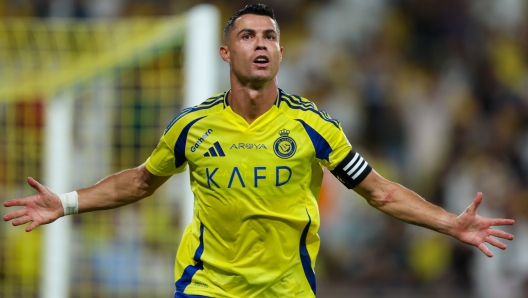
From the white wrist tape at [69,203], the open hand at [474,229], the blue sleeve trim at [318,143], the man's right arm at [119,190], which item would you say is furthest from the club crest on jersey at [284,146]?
the white wrist tape at [69,203]

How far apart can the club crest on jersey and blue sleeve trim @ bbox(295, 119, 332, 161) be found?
0.11 m

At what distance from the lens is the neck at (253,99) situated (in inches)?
207

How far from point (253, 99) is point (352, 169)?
0.70 m

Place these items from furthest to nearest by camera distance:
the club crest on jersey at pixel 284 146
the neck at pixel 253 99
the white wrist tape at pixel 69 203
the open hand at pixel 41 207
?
1. the white wrist tape at pixel 69 203
2. the open hand at pixel 41 207
3. the neck at pixel 253 99
4. the club crest on jersey at pixel 284 146

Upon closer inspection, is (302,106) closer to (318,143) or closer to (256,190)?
(318,143)

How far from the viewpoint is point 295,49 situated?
1295 cm

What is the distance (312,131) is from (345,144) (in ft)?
0.68

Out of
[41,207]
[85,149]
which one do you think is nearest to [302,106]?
[41,207]

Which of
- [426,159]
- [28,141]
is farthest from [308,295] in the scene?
[426,159]

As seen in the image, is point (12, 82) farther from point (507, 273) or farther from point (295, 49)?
point (507, 273)

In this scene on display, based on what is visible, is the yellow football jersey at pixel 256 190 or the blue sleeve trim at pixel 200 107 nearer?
the yellow football jersey at pixel 256 190

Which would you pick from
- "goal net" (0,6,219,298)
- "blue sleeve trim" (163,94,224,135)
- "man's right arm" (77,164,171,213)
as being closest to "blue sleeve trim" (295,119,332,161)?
"blue sleeve trim" (163,94,224,135)

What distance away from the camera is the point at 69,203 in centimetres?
548

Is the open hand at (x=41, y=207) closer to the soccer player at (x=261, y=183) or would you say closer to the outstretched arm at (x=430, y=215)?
the soccer player at (x=261, y=183)
